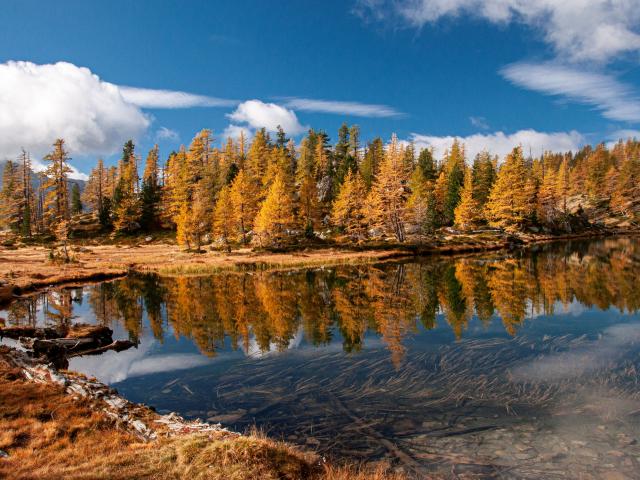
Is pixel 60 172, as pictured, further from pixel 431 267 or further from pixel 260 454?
pixel 260 454

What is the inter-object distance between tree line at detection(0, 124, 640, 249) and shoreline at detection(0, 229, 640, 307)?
506 cm

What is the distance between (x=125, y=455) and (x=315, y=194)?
240ft

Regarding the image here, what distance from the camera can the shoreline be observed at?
41531 mm

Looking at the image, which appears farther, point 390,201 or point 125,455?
point 390,201

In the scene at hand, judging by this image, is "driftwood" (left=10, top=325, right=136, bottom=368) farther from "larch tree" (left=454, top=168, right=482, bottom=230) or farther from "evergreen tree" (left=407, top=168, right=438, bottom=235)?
"larch tree" (left=454, top=168, right=482, bottom=230)

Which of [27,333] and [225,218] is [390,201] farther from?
[27,333]

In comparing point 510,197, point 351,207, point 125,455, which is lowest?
point 125,455

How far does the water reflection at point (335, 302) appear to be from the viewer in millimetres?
21562

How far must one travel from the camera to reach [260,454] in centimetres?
777

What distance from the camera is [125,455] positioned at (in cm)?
793

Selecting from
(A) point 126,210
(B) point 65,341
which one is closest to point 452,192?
(A) point 126,210

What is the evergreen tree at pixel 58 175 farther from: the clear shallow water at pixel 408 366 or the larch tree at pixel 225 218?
the clear shallow water at pixel 408 366

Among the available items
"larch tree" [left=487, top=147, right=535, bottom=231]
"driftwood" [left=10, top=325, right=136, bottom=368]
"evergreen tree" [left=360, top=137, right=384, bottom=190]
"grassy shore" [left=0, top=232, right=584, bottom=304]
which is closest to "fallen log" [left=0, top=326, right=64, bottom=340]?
"driftwood" [left=10, top=325, right=136, bottom=368]

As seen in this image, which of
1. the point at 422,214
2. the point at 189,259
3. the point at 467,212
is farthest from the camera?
the point at 467,212
